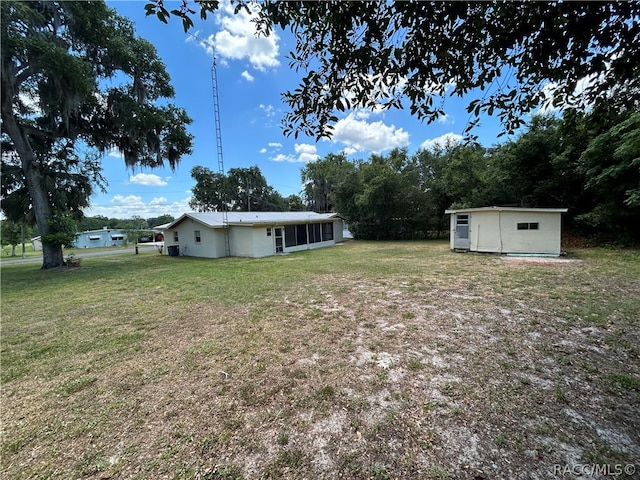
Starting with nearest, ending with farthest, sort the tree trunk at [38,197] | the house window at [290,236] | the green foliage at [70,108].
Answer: the green foliage at [70,108] < the tree trunk at [38,197] < the house window at [290,236]

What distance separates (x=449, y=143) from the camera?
23.7 m

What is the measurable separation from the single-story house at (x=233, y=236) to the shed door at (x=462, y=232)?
8.06m

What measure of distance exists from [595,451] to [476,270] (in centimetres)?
710

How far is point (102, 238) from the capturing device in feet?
124

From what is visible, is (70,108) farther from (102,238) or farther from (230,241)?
(102,238)

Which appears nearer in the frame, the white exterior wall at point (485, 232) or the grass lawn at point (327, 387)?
the grass lawn at point (327, 387)

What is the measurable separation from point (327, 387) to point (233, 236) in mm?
12466

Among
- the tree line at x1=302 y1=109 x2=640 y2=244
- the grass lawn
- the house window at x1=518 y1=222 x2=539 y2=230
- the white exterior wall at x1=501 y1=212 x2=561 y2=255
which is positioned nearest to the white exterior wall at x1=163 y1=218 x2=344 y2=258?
the grass lawn

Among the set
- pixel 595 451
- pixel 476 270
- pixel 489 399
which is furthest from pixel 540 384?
pixel 476 270

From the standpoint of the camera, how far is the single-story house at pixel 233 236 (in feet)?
44.0

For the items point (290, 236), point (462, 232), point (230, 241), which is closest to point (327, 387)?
point (462, 232)

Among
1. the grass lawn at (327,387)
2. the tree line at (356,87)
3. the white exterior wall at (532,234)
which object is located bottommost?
the grass lawn at (327,387)

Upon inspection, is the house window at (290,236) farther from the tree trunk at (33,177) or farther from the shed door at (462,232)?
the tree trunk at (33,177)

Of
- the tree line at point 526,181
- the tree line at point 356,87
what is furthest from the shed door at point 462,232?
the tree line at point 356,87
